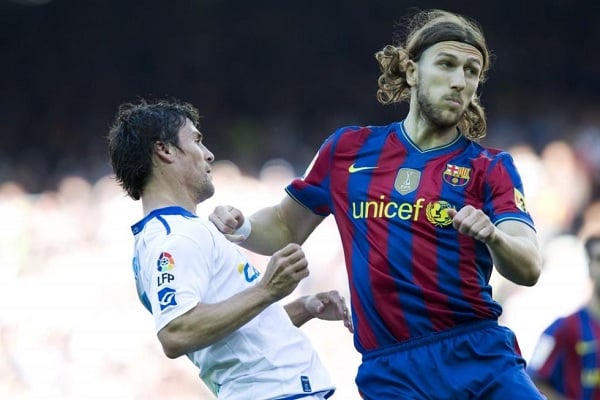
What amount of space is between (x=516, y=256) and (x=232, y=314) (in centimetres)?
103

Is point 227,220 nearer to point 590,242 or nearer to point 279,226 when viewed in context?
point 279,226

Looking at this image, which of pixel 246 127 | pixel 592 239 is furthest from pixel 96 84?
pixel 592 239

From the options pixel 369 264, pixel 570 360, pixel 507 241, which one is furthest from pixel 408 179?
pixel 570 360

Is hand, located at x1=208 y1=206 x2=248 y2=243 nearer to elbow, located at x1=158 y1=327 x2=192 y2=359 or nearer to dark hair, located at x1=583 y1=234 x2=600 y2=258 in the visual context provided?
elbow, located at x1=158 y1=327 x2=192 y2=359

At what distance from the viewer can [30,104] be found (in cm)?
1708

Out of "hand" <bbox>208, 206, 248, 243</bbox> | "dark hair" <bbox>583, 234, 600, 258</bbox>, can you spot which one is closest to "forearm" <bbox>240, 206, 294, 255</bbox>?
"hand" <bbox>208, 206, 248, 243</bbox>

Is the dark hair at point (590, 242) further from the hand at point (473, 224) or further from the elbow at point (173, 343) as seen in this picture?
the elbow at point (173, 343)

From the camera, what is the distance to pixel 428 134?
4812 millimetres

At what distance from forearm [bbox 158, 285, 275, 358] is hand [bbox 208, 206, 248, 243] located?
23.0 inches

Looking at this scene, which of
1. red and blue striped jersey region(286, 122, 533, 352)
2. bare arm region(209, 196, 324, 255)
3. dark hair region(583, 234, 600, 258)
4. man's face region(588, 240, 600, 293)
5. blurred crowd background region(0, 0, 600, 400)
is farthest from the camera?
blurred crowd background region(0, 0, 600, 400)

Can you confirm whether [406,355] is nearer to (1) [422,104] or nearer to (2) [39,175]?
(1) [422,104]

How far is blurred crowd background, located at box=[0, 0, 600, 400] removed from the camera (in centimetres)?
1405

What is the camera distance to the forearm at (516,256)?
412 cm

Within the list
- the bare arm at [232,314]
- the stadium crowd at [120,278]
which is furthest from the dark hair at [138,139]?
the stadium crowd at [120,278]
